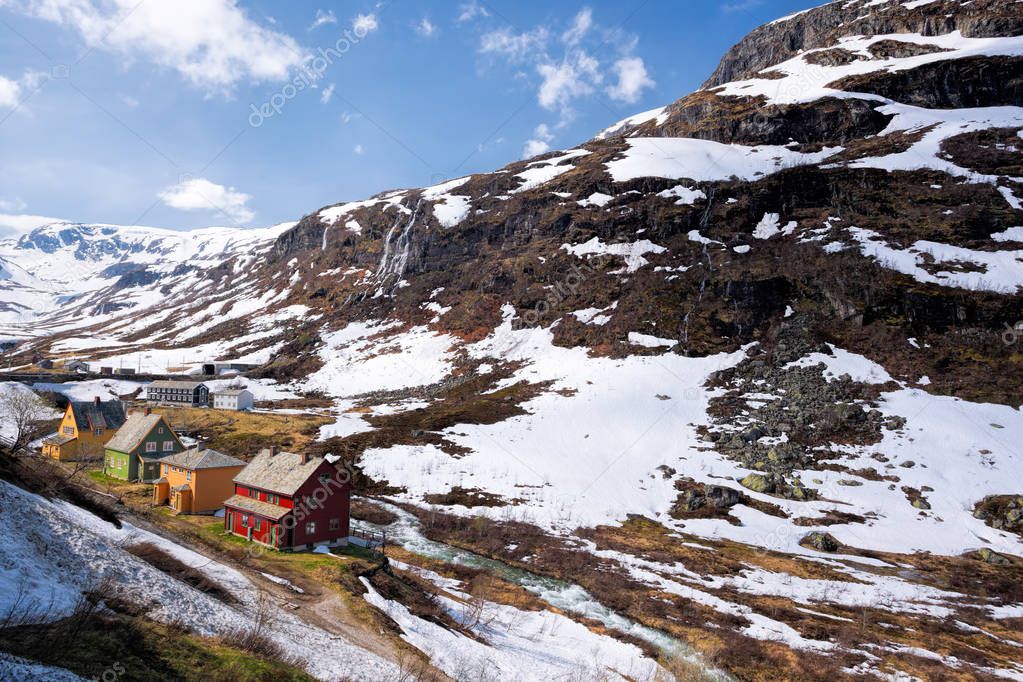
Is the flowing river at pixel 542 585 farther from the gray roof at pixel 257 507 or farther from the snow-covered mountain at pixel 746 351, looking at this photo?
the gray roof at pixel 257 507

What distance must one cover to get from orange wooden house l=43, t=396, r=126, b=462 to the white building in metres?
31.4

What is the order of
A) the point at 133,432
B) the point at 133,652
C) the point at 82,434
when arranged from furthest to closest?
the point at 82,434 < the point at 133,432 < the point at 133,652

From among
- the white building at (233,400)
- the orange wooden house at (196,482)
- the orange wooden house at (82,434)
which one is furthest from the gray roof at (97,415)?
the white building at (233,400)

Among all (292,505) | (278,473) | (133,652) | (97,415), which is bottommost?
(292,505)

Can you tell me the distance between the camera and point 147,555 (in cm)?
2425

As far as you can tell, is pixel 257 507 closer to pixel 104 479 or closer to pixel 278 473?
pixel 278 473

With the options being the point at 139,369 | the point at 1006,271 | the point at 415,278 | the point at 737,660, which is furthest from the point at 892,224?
the point at 139,369

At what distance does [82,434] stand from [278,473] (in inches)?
1264

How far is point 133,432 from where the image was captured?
5450 cm

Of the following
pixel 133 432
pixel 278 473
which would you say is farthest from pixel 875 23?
pixel 133 432

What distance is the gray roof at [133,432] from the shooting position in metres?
53.6

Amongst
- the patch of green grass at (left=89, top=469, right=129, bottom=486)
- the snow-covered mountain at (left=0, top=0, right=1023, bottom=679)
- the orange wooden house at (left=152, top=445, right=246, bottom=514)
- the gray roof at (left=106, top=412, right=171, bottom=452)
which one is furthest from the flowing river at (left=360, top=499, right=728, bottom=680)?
the patch of green grass at (left=89, top=469, right=129, bottom=486)

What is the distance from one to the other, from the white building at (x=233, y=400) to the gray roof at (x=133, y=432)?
37.4m

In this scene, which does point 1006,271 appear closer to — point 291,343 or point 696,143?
point 696,143
